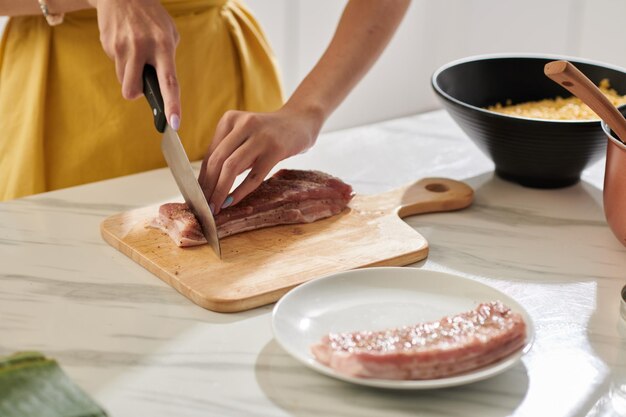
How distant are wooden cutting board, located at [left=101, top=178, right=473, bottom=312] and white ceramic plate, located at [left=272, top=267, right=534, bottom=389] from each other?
0.27 ft

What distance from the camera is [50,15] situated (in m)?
1.78

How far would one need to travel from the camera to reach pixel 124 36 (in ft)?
5.15

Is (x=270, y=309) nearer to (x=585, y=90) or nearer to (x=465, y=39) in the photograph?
(x=585, y=90)

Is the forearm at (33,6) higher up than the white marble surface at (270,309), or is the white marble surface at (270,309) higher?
the forearm at (33,6)

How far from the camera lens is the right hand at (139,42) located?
1.53 meters

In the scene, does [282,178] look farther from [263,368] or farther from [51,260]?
[263,368]

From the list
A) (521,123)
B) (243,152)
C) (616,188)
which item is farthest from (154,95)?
(616,188)

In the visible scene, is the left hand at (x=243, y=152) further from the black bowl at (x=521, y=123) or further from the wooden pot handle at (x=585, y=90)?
the wooden pot handle at (x=585, y=90)

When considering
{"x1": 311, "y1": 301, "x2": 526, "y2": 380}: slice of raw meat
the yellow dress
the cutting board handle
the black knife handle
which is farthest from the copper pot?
the yellow dress

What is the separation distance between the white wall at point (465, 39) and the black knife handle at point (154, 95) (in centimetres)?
179

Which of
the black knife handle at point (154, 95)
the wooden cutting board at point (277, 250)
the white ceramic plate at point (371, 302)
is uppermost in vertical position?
the black knife handle at point (154, 95)

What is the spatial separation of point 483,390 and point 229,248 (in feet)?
1.78

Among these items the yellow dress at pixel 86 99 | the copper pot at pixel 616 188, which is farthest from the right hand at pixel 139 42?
the copper pot at pixel 616 188

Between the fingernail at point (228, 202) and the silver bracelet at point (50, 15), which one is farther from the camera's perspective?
the silver bracelet at point (50, 15)
